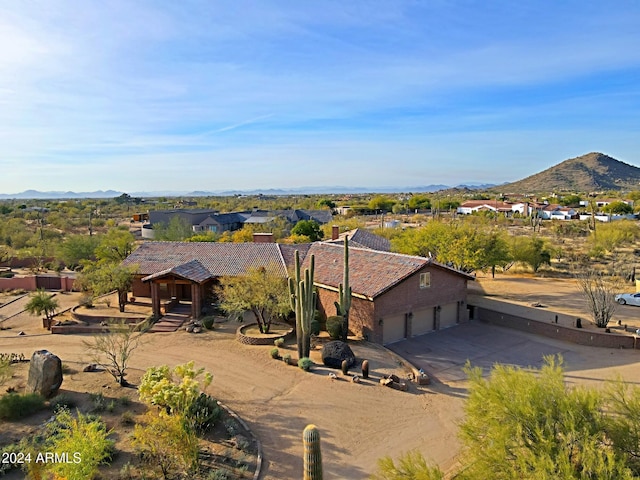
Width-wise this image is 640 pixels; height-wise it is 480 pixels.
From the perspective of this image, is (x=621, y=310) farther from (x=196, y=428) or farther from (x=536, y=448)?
(x=196, y=428)

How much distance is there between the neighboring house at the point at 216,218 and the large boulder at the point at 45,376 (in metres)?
52.5

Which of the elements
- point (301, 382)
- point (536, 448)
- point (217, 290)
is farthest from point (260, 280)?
point (536, 448)

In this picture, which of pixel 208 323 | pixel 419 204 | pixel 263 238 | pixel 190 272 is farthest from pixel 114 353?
pixel 419 204

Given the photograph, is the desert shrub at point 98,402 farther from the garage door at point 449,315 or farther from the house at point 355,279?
the garage door at point 449,315

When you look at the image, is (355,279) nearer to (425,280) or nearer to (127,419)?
(425,280)

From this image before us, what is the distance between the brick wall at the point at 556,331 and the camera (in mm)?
24422

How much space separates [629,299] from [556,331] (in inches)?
448

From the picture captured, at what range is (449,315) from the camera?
28.0 m

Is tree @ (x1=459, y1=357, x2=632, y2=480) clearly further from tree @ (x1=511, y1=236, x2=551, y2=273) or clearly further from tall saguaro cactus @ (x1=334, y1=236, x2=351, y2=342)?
tree @ (x1=511, y1=236, x2=551, y2=273)

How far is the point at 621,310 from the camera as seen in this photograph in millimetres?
31484

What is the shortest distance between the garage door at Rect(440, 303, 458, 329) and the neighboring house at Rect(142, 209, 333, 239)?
4745cm

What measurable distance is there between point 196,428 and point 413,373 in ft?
32.2

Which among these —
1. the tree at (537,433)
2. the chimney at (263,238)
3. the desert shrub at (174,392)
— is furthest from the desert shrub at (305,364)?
the chimney at (263,238)

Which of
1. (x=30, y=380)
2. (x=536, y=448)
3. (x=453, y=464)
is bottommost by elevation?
(x=453, y=464)
